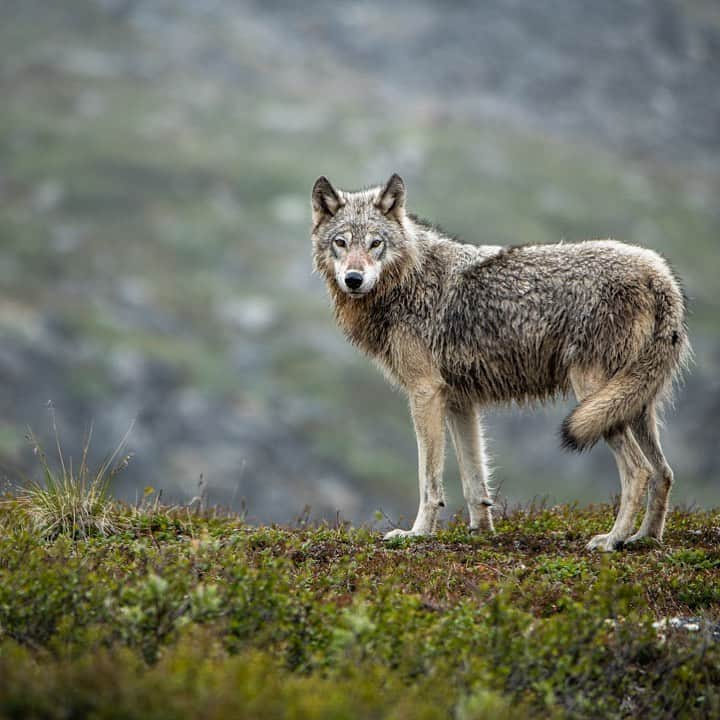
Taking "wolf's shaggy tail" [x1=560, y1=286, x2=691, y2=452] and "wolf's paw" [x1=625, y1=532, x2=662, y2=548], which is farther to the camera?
"wolf's paw" [x1=625, y1=532, x2=662, y2=548]

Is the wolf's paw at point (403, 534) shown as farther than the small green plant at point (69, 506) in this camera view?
Yes

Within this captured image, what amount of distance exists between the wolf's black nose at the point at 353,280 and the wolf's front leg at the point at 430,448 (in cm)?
131

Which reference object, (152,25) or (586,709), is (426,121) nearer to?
(152,25)

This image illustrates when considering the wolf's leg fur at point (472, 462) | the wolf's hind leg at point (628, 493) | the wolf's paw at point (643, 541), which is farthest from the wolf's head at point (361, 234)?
the wolf's paw at point (643, 541)

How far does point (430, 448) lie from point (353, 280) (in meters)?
1.95

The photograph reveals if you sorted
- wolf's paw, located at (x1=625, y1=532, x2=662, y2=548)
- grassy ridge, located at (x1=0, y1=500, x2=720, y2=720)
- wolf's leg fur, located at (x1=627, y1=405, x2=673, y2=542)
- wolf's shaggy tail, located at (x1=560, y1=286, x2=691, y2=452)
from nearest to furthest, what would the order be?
1. grassy ridge, located at (x1=0, y1=500, x2=720, y2=720)
2. wolf's shaggy tail, located at (x1=560, y1=286, x2=691, y2=452)
3. wolf's paw, located at (x1=625, y1=532, x2=662, y2=548)
4. wolf's leg fur, located at (x1=627, y1=405, x2=673, y2=542)

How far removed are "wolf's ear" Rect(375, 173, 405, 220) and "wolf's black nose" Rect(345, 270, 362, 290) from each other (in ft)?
3.52

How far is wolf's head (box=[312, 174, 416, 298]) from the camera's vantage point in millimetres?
10953

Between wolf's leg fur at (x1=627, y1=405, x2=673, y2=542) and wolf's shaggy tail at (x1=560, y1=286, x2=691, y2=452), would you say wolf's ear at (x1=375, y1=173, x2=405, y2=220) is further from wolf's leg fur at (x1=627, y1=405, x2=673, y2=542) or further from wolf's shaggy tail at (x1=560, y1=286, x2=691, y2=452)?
wolf's leg fur at (x1=627, y1=405, x2=673, y2=542)

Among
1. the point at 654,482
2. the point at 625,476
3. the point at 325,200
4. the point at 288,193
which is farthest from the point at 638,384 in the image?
the point at 288,193

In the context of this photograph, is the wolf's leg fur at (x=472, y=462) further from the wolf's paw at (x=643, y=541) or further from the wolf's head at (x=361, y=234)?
the wolf's head at (x=361, y=234)

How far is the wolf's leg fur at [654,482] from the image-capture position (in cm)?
1020

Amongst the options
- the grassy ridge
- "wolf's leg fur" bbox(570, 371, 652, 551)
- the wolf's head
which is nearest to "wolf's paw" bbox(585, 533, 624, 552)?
"wolf's leg fur" bbox(570, 371, 652, 551)

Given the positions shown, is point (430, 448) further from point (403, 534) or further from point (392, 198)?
point (392, 198)
